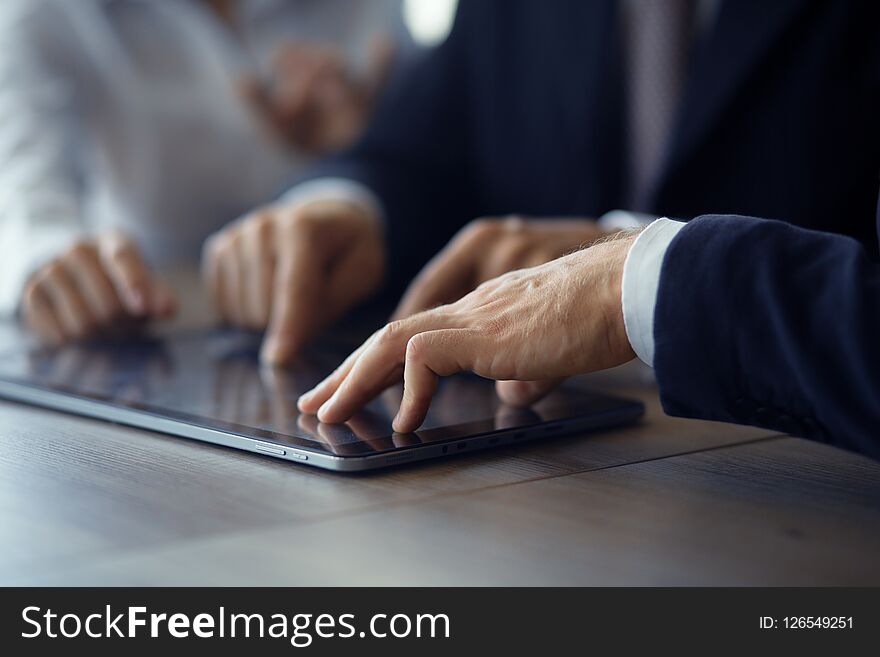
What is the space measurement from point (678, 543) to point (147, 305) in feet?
2.48

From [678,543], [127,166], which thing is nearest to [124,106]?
[127,166]

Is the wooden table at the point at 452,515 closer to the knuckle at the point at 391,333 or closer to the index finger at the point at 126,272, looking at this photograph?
the knuckle at the point at 391,333

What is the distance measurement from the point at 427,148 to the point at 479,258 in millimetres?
714

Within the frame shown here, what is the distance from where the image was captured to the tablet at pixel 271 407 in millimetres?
554

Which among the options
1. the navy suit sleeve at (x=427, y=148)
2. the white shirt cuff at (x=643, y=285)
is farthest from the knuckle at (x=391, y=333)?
the navy suit sleeve at (x=427, y=148)

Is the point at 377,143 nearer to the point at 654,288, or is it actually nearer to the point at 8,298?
the point at 8,298

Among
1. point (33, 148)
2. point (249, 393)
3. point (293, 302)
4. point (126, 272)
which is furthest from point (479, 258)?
point (33, 148)

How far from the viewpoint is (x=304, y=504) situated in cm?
48

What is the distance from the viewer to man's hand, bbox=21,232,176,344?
1053mm

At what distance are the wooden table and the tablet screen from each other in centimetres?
3

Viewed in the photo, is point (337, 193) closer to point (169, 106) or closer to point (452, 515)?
point (169, 106)

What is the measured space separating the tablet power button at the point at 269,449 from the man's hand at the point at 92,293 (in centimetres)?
54

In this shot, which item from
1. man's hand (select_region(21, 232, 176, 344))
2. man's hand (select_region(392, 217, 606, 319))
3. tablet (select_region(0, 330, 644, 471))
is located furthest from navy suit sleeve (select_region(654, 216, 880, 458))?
man's hand (select_region(21, 232, 176, 344))

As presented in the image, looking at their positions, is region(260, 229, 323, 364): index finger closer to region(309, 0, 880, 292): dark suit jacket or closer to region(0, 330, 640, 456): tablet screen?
region(0, 330, 640, 456): tablet screen
